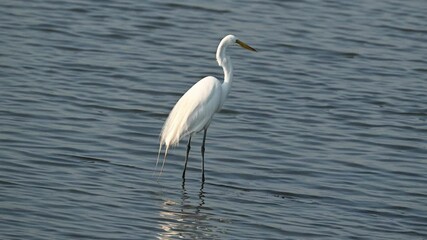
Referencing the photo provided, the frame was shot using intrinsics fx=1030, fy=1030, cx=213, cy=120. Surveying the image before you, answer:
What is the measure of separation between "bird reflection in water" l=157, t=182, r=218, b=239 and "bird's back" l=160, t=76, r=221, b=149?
0.86m

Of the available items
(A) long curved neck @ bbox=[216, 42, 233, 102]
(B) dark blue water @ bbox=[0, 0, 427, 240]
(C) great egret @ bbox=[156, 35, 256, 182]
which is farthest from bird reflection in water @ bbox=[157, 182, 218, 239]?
(A) long curved neck @ bbox=[216, 42, 233, 102]

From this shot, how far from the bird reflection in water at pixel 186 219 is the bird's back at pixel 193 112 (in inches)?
34.0

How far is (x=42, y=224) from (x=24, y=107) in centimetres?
380

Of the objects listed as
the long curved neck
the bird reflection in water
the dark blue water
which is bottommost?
the bird reflection in water

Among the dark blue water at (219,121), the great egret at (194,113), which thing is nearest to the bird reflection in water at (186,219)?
the dark blue water at (219,121)

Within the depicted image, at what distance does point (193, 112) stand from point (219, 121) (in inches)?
77.5

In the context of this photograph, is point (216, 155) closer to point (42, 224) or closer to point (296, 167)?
point (296, 167)

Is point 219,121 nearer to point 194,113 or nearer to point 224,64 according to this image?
point 224,64

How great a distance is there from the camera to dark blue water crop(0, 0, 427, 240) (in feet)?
25.3

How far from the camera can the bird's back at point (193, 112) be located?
357 inches

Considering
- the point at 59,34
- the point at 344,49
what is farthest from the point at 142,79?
the point at 344,49

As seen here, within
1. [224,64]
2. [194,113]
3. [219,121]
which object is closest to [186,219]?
[194,113]

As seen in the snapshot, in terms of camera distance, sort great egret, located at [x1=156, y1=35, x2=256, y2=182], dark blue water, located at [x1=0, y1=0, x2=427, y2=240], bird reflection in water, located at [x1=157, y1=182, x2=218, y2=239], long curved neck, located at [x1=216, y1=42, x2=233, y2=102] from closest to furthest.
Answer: bird reflection in water, located at [x1=157, y1=182, x2=218, y2=239]
dark blue water, located at [x1=0, y1=0, x2=427, y2=240]
great egret, located at [x1=156, y1=35, x2=256, y2=182]
long curved neck, located at [x1=216, y1=42, x2=233, y2=102]

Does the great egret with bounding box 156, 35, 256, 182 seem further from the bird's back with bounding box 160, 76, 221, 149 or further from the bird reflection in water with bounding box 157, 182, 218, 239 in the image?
the bird reflection in water with bounding box 157, 182, 218, 239
